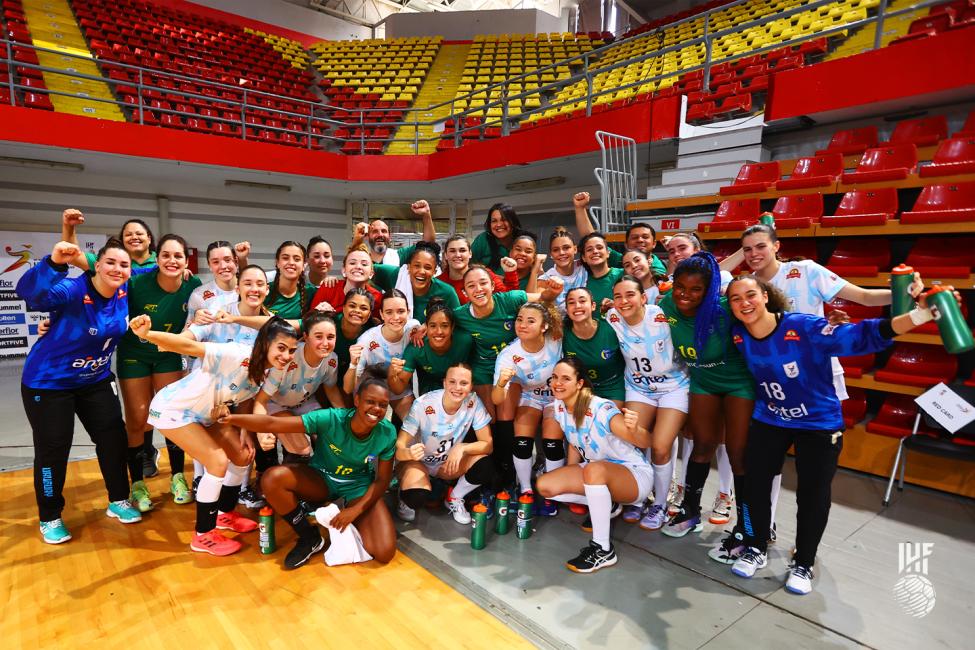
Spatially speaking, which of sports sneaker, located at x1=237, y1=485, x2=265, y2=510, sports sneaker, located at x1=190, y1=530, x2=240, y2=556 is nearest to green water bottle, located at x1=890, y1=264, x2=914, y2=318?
sports sneaker, located at x1=190, y1=530, x2=240, y2=556

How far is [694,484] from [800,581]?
69cm

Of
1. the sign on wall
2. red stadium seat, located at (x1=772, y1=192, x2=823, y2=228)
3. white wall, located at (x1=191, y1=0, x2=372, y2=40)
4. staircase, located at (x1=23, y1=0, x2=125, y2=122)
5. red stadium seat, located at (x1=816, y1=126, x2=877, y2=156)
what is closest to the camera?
red stadium seat, located at (x1=772, y1=192, x2=823, y2=228)

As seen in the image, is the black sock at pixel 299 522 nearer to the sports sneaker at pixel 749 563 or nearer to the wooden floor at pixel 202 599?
the wooden floor at pixel 202 599

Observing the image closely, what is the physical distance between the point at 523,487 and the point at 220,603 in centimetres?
179

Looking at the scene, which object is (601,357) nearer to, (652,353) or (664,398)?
(652,353)

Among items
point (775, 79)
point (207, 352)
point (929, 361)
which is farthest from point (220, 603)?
point (775, 79)

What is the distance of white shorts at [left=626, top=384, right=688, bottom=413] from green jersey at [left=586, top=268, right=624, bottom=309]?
2.37 ft

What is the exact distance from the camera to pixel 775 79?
5668mm

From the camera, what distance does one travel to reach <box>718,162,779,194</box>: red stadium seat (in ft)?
17.4

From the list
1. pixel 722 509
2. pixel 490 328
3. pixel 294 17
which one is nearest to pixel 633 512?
pixel 722 509

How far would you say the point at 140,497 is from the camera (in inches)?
128

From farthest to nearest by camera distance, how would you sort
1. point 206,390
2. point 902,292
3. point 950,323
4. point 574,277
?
1. point 574,277
2. point 206,390
3. point 902,292
4. point 950,323

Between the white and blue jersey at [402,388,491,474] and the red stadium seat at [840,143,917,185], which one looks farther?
the red stadium seat at [840,143,917,185]

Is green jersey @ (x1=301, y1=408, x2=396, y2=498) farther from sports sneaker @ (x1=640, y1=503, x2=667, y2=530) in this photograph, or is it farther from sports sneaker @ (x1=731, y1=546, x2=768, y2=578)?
sports sneaker @ (x1=731, y1=546, x2=768, y2=578)
